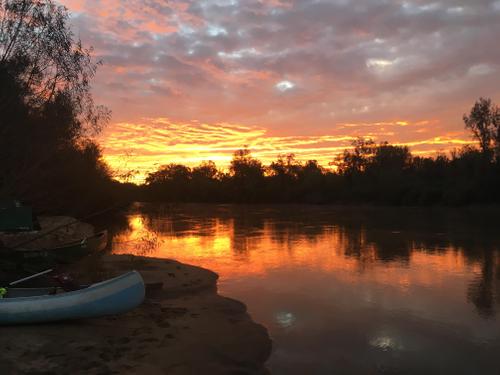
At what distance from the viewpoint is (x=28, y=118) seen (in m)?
13.0

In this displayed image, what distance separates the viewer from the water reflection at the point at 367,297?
9.48 meters

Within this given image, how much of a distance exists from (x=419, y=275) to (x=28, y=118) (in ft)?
49.4

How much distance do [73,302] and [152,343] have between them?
72.5 inches

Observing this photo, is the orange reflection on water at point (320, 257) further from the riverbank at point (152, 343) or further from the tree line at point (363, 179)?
the tree line at point (363, 179)

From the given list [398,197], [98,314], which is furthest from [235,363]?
[398,197]

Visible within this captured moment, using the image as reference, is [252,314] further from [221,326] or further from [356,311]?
[356,311]

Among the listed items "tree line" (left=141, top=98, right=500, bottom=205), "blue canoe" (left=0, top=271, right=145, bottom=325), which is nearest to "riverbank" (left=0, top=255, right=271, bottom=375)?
"blue canoe" (left=0, top=271, right=145, bottom=325)

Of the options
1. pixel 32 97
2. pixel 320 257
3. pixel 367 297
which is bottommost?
pixel 367 297

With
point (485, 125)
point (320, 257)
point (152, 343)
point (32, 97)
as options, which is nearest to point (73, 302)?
point (152, 343)

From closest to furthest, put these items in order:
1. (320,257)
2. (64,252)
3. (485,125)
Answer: (64,252)
(320,257)
(485,125)

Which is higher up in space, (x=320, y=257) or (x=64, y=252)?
(x=64, y=252)

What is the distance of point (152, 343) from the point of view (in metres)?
9.26

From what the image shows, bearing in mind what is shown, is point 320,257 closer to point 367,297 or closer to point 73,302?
point 367,297

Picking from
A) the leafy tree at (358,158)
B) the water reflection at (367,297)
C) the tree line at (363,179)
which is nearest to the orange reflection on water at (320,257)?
the water reflection at (367,297)
